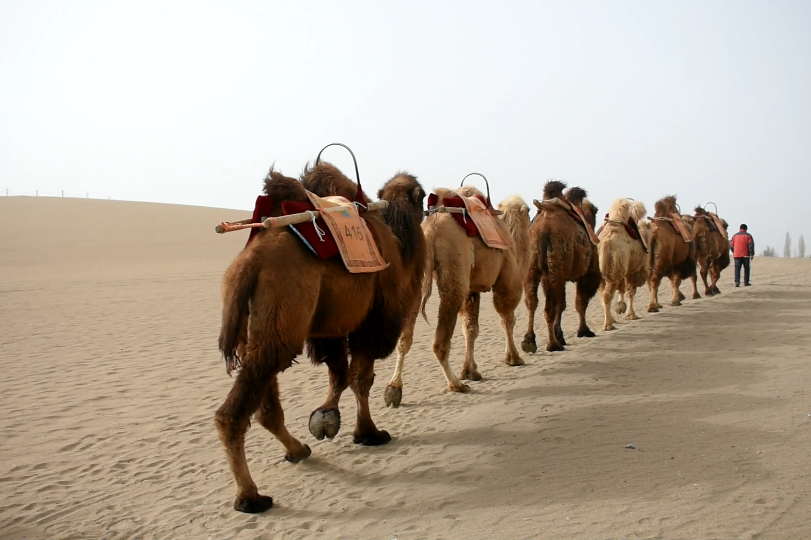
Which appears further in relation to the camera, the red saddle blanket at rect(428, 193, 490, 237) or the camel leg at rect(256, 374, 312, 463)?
the red saddle blanket at rect(428, 193, 490, 237)

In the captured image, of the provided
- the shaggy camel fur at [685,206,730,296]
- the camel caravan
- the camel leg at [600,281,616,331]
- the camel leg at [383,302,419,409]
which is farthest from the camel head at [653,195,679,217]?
the camel leg at [383,302,419,409]

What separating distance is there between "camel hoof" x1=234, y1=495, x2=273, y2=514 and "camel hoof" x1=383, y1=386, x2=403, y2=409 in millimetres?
2587

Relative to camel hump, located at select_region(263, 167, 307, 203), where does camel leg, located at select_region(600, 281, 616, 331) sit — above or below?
below

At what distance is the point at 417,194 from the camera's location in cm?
675

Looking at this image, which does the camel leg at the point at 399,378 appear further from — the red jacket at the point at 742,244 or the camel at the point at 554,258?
the red jacket at the point at 742,244

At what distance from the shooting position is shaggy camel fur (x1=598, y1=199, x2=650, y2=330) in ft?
40.7

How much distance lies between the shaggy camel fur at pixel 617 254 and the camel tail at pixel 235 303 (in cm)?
895

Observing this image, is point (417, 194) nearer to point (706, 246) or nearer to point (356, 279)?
point (356, 279)

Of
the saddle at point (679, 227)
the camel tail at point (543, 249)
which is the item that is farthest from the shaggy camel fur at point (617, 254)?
the saddle at point (679, 227)

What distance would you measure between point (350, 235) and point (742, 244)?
19.0 m

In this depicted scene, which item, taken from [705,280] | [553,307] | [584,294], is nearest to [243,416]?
[553,307]

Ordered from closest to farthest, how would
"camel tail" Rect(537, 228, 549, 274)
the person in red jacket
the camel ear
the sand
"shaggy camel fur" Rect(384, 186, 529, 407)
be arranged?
the sand < the camel ear < "shaggy camel fur" Rect(384, 186, 529, 407) < "camel tail" Rect(537, 228, 549, 274) < the person in red jacket

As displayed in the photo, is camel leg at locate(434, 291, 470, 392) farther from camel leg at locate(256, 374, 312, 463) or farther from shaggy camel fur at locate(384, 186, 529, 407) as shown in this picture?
camel leg at locate(256, 374, 312, 463)

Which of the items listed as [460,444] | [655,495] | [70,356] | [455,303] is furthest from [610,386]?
[70,356]
